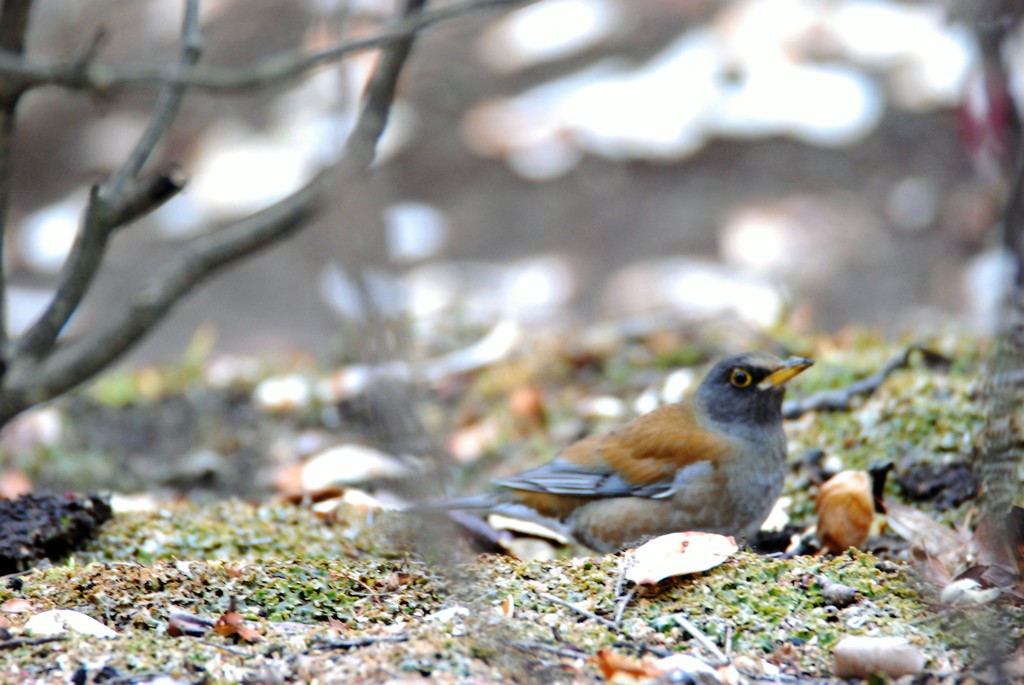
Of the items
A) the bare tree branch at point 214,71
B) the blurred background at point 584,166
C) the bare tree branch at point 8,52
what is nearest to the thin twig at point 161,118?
the bare tree branch at point 8,52

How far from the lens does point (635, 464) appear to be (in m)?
4.46

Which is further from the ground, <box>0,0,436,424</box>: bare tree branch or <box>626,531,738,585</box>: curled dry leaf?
<box>0,0,436,424</box>: bare tree branch

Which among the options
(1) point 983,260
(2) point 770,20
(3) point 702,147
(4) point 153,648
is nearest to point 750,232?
(3) point 702,147

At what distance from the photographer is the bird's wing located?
14.4 ft

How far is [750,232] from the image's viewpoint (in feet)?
29.1

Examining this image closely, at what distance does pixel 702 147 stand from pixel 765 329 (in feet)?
10.2

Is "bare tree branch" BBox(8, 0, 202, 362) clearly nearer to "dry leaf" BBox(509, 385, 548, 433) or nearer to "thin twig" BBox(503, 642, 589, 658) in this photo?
"thin twig" BBox(503, 642, 589, 658)

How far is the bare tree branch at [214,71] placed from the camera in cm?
263

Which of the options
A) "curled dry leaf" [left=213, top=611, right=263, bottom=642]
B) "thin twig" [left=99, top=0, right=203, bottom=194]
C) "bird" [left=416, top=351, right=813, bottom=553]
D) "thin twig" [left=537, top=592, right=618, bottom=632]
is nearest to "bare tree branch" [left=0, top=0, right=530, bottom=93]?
"thin twig" [left=99, top=0, right=203, bottom=194]

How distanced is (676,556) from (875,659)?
69 centimetres

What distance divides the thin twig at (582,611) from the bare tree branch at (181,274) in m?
1.55

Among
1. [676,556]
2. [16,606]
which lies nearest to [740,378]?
[676,556]

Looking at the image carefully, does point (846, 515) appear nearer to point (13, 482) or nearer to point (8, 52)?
point (8, 52)

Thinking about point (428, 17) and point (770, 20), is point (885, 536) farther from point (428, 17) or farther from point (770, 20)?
point (770, 20)
